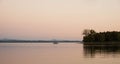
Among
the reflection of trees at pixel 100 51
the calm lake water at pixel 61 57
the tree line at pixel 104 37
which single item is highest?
the tree line at pixel 104 37

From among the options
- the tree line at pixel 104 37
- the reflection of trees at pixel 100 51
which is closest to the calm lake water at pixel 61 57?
the reflection of trees at pixel 100 51

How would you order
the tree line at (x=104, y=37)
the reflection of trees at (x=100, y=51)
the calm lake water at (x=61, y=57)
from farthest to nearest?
the tree line at (x=104, y=37), the reflection of trees at (x=100, y=51), the calm lake water at (x=61, y=57)

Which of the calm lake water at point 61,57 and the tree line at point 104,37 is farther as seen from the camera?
the tree line at point 104,37

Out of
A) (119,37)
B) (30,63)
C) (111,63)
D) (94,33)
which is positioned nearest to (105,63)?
(111,63)

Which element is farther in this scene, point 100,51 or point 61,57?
point 100,51

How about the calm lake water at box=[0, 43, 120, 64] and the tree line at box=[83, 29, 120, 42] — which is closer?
the calm lake water at box=[0, 43, 120, 64]

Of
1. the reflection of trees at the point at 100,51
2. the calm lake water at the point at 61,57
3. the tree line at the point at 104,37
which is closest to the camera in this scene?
the calm lake water at the point at 61,57

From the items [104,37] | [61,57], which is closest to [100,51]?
[61,57]

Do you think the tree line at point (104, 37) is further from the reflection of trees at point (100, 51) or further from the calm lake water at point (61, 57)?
the calm lake water at point (61, 57)

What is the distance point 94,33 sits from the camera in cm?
16762

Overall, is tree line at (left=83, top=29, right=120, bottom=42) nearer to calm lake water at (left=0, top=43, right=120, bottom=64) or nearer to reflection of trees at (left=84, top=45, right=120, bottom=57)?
reflection of trees at (left=84, top=45, right=120, bottom=57)

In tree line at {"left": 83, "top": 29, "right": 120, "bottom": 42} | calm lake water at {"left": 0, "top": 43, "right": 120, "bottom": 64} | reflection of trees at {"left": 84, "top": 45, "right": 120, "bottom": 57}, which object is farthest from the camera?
tree line at {"left": 83, "top": 29, "right": 120, "bottom": 42}

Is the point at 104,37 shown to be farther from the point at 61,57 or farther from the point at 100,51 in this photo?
the point at 61,57

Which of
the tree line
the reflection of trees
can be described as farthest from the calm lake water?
the tree line
